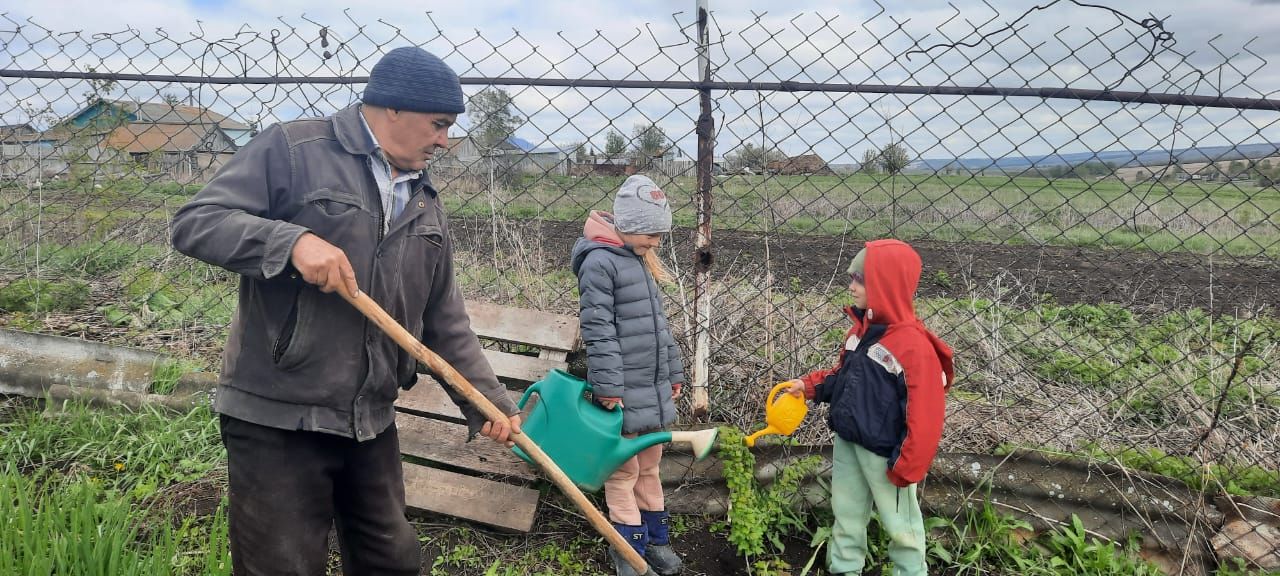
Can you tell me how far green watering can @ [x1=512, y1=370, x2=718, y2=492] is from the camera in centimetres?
269

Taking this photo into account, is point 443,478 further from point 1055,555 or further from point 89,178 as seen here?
point 89,178

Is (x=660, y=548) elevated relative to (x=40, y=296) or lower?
lower

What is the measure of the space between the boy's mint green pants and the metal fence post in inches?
26.5

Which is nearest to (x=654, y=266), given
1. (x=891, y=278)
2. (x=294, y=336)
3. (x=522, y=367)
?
(x=522, y=367)

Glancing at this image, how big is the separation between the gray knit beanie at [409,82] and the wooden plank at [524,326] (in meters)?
1.47

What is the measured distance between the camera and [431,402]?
3.10 m

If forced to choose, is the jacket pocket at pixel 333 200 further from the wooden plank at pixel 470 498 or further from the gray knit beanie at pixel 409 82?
the wooden plank at pixel 470 498

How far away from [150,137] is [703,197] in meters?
2.90

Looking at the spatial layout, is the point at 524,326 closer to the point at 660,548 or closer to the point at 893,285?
the point at 660,548

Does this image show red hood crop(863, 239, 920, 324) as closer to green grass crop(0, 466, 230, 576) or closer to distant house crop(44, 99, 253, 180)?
green grass crop(0, 466, 230, 576)

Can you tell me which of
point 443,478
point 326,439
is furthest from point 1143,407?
point 326,439

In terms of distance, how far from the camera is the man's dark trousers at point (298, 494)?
5.96 ft

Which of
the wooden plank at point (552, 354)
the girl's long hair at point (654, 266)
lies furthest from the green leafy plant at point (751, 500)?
the wooden plank at point (552, 354)

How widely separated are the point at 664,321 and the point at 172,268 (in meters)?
4.26
